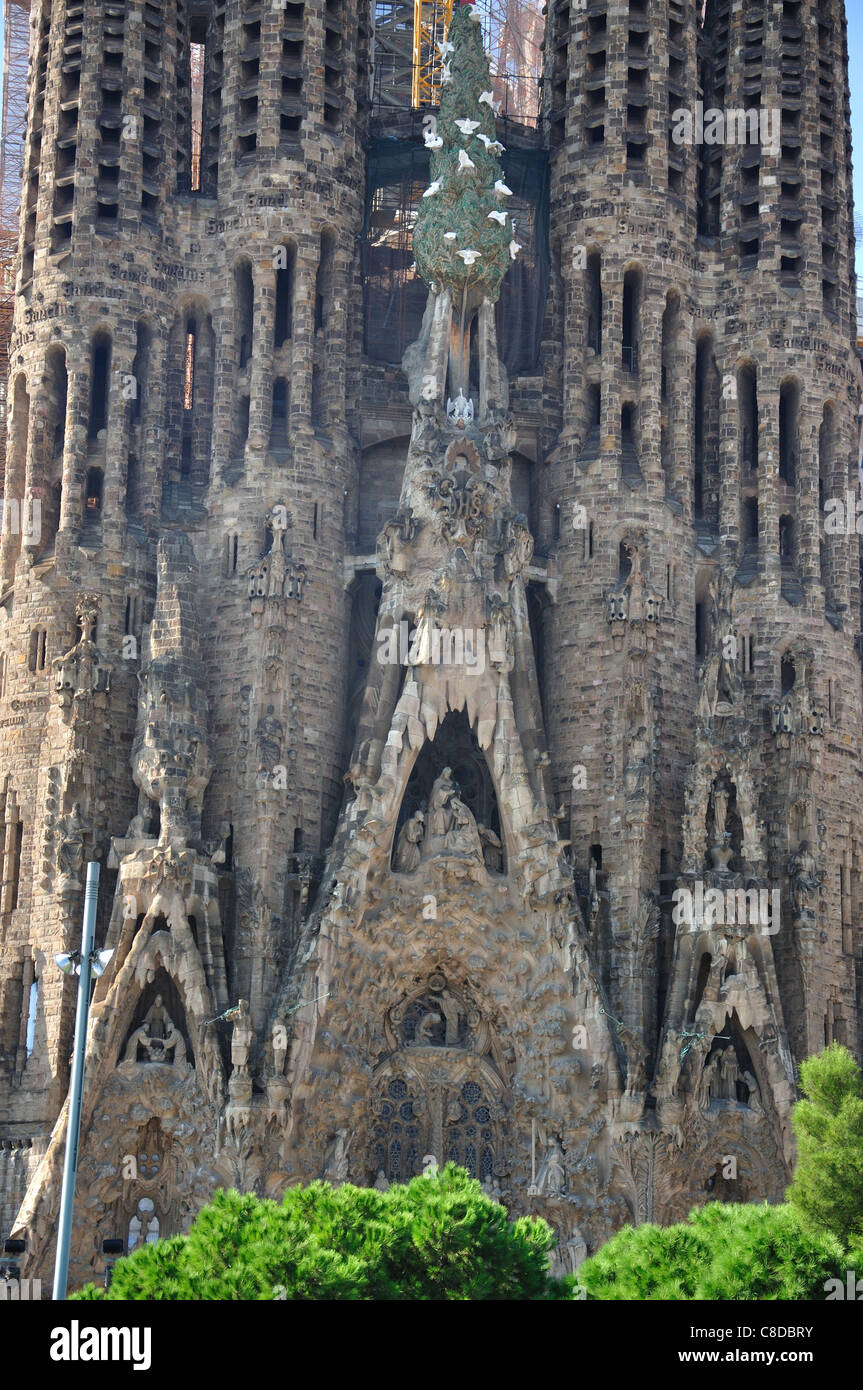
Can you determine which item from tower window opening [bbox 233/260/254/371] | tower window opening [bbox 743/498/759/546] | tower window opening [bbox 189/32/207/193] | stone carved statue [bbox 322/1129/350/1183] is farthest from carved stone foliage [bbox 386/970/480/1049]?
tower window opening [bbox 189/32/207/193]

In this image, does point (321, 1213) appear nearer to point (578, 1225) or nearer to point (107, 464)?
point (578, 1225)

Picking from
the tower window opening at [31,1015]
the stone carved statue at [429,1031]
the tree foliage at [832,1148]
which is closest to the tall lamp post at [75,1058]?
the tree foliage at [832,1148]

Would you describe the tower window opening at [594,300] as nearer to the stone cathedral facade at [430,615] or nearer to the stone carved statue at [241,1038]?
the stone cathedral facade at [430,615]

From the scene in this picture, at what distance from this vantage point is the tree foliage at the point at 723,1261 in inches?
1195

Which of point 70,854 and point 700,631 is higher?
point 700,631

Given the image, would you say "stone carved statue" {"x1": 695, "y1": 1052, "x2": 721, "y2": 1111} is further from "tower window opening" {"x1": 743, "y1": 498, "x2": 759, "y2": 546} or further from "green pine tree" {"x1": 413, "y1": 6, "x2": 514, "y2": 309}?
"green pine tree" {"x1": 413, "y1": 6, "x2": 514, "y2": 309}

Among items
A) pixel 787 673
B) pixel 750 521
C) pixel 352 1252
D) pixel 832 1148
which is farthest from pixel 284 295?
pixel 352 1252

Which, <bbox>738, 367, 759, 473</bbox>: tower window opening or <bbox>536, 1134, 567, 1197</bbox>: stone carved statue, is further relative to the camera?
<bbox>738, 367, 759, 473</bbox>: tower window opening

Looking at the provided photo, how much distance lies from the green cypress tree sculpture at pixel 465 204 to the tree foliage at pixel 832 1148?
15.8 metres

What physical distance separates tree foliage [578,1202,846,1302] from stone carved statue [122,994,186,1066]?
10807 mm

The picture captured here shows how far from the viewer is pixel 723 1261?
3073 cm

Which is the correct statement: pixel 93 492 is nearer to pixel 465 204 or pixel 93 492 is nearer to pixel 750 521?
pixel 465 204

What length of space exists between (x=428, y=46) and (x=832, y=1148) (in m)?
32.5

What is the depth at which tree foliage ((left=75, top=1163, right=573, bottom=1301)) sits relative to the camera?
→ 29.6 m
